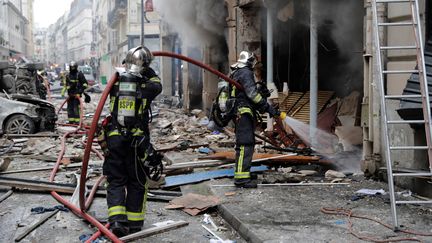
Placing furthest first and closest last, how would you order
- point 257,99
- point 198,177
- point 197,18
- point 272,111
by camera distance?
point 197,18, point 198,177, point 272,111, point 257,99

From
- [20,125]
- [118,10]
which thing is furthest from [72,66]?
[118,10]

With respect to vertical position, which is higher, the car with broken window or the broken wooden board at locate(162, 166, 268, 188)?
the car with broken window

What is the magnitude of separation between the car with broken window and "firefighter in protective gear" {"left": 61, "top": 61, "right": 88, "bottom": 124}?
3.03ft

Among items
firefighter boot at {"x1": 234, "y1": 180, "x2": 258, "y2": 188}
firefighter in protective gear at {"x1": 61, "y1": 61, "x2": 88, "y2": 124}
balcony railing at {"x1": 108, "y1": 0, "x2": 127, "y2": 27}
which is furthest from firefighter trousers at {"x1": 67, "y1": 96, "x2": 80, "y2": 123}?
balcony railing at {"x1": 108, "y1": 0, "x2": 127, "y2": 27}

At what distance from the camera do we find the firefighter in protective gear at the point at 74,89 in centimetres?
1384

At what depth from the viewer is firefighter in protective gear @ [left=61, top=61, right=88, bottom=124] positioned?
13844mm

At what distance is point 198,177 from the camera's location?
6984mm

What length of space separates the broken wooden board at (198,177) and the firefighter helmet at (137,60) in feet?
7.44

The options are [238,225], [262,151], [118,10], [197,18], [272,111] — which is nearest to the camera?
[238,225]

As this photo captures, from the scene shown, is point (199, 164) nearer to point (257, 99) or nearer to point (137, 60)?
point (257, 99)

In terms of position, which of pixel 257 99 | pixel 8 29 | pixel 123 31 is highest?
pixel 8 29

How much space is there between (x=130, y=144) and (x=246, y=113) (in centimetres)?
210

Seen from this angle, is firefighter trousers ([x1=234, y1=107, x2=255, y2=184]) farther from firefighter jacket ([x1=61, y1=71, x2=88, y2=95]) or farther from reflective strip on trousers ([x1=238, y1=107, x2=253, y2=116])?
firefighter jacket ([x1=61, y1=71, x2=88, y2=95])

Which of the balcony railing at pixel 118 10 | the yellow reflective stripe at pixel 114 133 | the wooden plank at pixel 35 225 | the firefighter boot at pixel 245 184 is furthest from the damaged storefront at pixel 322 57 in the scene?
the balcony railing at pixel 118 10
